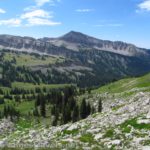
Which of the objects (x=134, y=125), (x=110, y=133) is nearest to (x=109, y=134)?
(x=110, y=133)

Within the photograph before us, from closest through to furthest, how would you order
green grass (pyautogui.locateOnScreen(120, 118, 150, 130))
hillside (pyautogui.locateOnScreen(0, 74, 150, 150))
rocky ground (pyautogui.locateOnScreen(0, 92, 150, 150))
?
rocky ground (pyautogui.locateOnScreen(0, 92, 150, 150)) → hillside (pyautogui.locateOnScreen(0, 74, 150, 150)) → green grass (pyautogui.locateOnScreen(120, 118, 150, 130))

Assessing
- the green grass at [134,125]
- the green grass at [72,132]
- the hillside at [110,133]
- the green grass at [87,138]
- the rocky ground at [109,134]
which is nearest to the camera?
the rocky ground at [109,134]

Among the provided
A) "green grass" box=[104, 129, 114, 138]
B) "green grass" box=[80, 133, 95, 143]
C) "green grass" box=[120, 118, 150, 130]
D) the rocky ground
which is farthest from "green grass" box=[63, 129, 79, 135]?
"green grass" box=[120, 118, 150, 130]

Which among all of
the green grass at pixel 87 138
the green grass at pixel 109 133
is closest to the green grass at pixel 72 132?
the green grass at pixel 87 138

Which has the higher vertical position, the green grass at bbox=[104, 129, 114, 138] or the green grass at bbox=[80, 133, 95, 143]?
the green grass at bbox=[104, 129, 114, 138]

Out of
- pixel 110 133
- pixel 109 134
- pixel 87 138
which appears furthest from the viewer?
pixel 87 138

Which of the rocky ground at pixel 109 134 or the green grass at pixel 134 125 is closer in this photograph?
the rocky ground at pixel 109 134

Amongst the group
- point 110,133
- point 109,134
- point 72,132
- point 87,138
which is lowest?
point 72,132

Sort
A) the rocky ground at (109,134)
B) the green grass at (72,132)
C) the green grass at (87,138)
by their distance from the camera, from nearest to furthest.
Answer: the rocky ground at (109,134), the green grass at (87,138), the green grass at (72,132)

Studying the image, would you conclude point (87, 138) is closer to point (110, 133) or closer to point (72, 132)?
point (110, 133)

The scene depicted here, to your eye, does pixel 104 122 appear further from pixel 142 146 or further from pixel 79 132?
pixel 142 146

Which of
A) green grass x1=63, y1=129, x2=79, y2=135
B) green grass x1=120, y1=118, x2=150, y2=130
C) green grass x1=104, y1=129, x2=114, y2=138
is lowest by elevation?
green grass x1=63, y1=129, x2=79, y2=135

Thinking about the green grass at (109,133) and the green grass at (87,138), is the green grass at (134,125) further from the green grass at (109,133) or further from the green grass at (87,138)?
the green grass at (87,138)

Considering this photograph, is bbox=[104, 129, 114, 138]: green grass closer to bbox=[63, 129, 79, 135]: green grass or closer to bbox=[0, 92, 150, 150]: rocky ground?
bbox=[0, 92, 150, 150]: rocky ground
